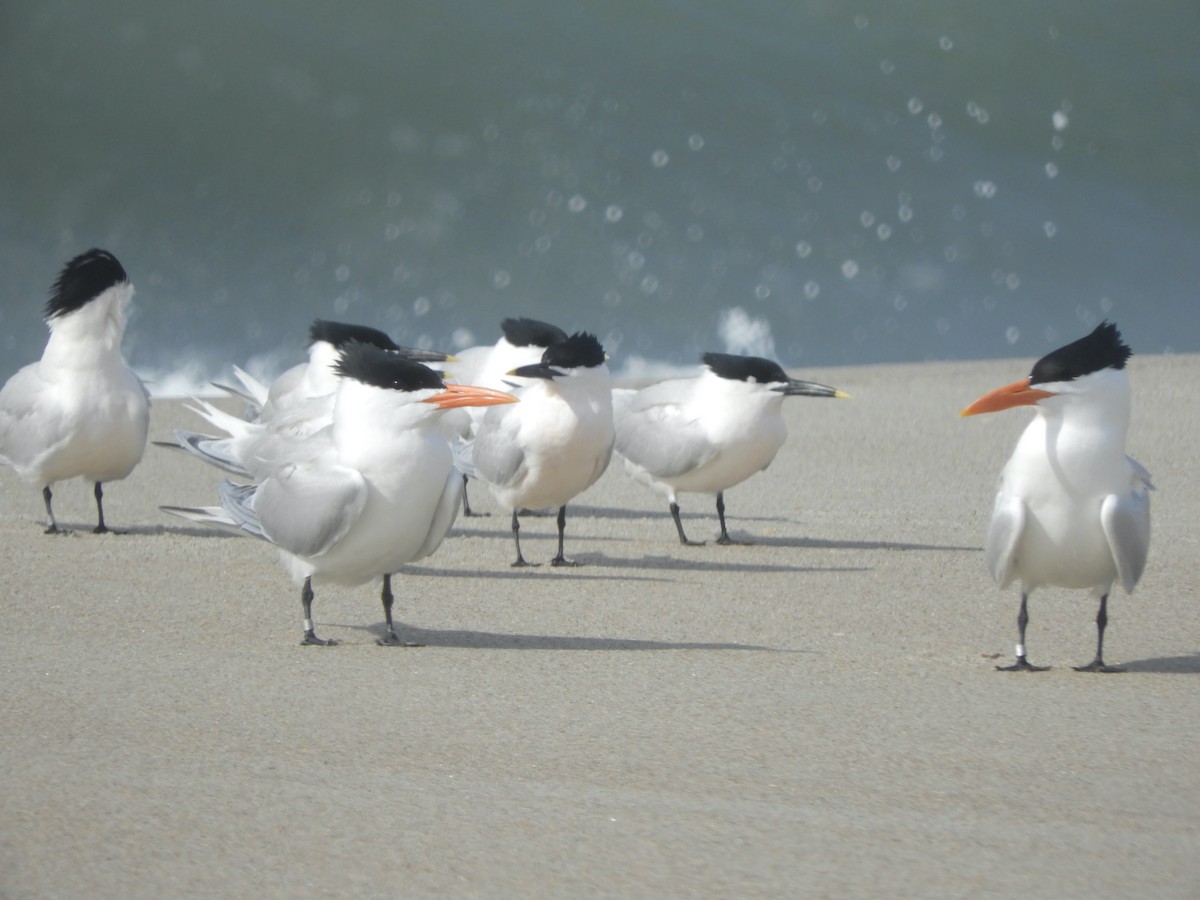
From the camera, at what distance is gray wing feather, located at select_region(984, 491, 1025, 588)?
3.71 m

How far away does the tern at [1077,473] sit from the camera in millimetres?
3652

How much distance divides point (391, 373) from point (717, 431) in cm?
229

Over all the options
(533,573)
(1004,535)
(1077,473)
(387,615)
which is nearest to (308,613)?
(387,615)

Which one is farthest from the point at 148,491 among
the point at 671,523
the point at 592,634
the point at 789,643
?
the point at 789,643

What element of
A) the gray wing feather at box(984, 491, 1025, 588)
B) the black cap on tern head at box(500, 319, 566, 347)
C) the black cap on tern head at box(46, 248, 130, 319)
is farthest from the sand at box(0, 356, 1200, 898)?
the black cap on tern head at box(500, 319, 566, 347)

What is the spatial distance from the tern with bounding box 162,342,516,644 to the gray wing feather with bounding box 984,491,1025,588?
3.93 ft

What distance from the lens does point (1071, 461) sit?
12.0 ft

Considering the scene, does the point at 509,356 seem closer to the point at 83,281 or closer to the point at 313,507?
the point at 83,281

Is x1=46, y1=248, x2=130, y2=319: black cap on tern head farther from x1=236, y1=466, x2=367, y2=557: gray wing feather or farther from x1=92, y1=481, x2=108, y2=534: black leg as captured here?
x1=236, y1=466, x2=367, y2=557: gray wing feather

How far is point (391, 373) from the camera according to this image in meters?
3.87

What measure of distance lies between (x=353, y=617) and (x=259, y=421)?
6.77 ft

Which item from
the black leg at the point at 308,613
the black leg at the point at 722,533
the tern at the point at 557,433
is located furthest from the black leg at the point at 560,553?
the black leg at the point at 308,613

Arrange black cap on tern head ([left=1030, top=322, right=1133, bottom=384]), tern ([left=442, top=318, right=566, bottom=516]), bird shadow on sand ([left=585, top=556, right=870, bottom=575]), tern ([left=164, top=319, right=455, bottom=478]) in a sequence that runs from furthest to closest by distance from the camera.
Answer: tern ([left=442, top=318, right=566, bottom=516]), bird shadow on sand ([left=585, top=556, right=870, bottom=575]), tern ([left=164, top=319, right=455, bottom=478]), black cap on tern head ([left=1030, top=322, right=1133, bottom=384])

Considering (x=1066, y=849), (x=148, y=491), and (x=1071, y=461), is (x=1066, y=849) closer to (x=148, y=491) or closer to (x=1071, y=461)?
(x=1071, y=461)
